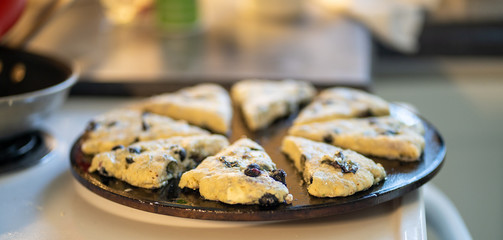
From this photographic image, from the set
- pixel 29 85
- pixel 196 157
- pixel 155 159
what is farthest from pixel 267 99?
pixel 29 85

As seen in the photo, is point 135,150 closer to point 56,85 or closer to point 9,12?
point 56,85

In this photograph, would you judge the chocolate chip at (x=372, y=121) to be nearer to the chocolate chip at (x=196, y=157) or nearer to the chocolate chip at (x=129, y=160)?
the chocolate chip at (x=196, y=157)

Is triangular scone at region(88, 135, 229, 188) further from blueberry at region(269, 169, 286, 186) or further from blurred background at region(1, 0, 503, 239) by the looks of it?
blurred background at region(1, 0, 503, 239)

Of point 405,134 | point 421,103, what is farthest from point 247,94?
point 421,103

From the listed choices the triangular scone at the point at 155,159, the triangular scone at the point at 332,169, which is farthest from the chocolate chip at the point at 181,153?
the triangular scone at the point at 332,169

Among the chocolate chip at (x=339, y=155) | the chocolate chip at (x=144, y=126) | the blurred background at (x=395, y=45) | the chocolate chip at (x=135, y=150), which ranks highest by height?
the chocolate chip at (x=339, y=155)

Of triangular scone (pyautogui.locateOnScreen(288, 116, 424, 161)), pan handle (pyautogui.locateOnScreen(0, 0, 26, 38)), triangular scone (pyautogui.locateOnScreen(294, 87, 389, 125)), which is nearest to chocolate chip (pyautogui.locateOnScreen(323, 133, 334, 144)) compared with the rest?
triangular scone (pyautogui.locateOnScreen(288, 116, 424, 161))
